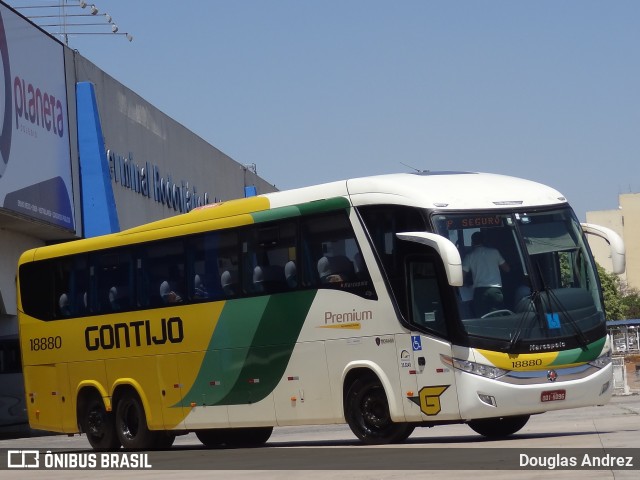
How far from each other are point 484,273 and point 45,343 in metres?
9.22

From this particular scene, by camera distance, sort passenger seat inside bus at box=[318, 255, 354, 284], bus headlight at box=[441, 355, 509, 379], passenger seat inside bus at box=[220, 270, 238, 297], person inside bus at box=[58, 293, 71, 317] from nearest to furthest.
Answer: bus headlight at box=[441, 355, 509, 379] → passenger seat inside bus at box=[318, 255, 354, 284] → passenger seat inside bus at box=[220, 270, 238, 297] → person inside bus at box=[58, 293, 71, 317]

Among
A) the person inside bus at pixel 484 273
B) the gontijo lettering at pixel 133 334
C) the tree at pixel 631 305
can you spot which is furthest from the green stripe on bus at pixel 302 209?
the tree at pixel 631 305

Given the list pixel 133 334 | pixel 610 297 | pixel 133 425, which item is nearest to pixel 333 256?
pixel 133 334

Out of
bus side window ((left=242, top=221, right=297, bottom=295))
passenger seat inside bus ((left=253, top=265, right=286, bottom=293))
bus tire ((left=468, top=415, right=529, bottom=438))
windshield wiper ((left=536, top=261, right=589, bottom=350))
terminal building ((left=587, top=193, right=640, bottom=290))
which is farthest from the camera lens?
terminal building ((left=587, top=193, right=640, bottom=290))

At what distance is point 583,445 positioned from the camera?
13.9m

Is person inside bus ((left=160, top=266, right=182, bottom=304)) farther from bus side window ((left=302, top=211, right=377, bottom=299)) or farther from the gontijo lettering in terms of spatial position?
bus side window ((left=302, top=211, right=377, bottom=299))

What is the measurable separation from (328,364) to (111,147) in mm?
27076

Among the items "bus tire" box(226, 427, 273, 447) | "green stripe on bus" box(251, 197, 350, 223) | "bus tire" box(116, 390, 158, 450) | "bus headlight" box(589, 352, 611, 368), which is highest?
"green stripe on bus" box(251, 197, 350, 223)

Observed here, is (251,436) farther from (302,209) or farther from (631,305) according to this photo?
(631,305)

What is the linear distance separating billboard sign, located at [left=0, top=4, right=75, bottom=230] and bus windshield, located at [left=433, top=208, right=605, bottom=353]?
65.4 feet

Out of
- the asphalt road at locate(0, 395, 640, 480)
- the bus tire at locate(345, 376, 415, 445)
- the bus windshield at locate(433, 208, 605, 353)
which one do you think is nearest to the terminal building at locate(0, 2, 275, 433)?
the asphalt road at locate(0, 395, 640, 480)

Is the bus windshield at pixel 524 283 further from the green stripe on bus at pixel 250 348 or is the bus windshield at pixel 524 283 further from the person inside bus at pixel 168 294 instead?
the person inside bus at pixel 168 294

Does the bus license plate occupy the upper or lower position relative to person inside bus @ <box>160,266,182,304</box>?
lower

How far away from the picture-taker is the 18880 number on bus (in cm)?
2194
